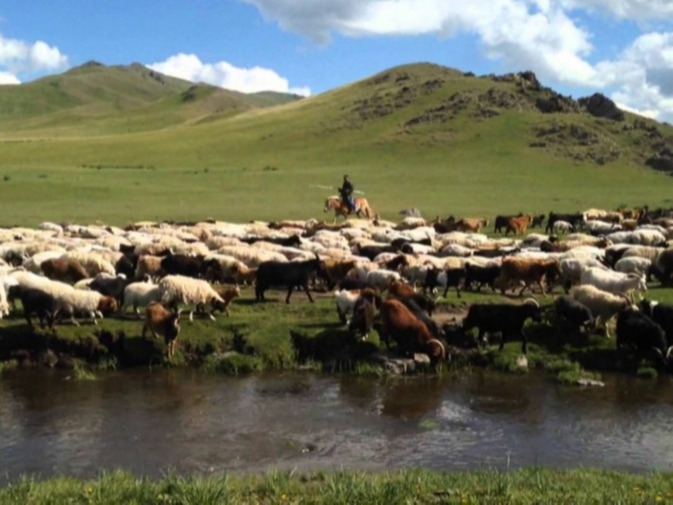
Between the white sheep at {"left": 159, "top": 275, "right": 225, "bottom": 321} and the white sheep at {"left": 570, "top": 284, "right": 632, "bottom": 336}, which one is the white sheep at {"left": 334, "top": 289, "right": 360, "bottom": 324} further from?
the white sheep at {"left": 570, "top": 284, "right": 632, "bottom": 336}

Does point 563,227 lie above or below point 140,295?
above

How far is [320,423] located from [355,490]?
4.26 meters

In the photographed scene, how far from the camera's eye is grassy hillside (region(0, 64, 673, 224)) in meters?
48.2

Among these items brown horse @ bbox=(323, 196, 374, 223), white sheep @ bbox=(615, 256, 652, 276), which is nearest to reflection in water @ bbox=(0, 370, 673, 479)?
white sheep @ bbox=(615, 256, 652, 276)

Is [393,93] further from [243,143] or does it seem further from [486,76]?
→ [243,143]

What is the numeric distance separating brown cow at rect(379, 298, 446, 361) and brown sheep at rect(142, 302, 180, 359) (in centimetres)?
362

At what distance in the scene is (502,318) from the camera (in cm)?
1478

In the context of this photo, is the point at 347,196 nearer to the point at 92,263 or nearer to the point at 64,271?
the point at 92,263

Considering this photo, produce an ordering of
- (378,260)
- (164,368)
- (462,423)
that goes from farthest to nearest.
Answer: (378,260)
(164,368)
(462,423)

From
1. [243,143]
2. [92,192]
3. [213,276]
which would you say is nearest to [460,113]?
[243,143]

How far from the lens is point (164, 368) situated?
14.2 metres

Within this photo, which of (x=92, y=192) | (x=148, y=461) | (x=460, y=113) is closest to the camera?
(x=148, y=461)

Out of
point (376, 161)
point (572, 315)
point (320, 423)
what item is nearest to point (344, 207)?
point (572, 315)

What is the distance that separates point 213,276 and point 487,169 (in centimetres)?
5387
